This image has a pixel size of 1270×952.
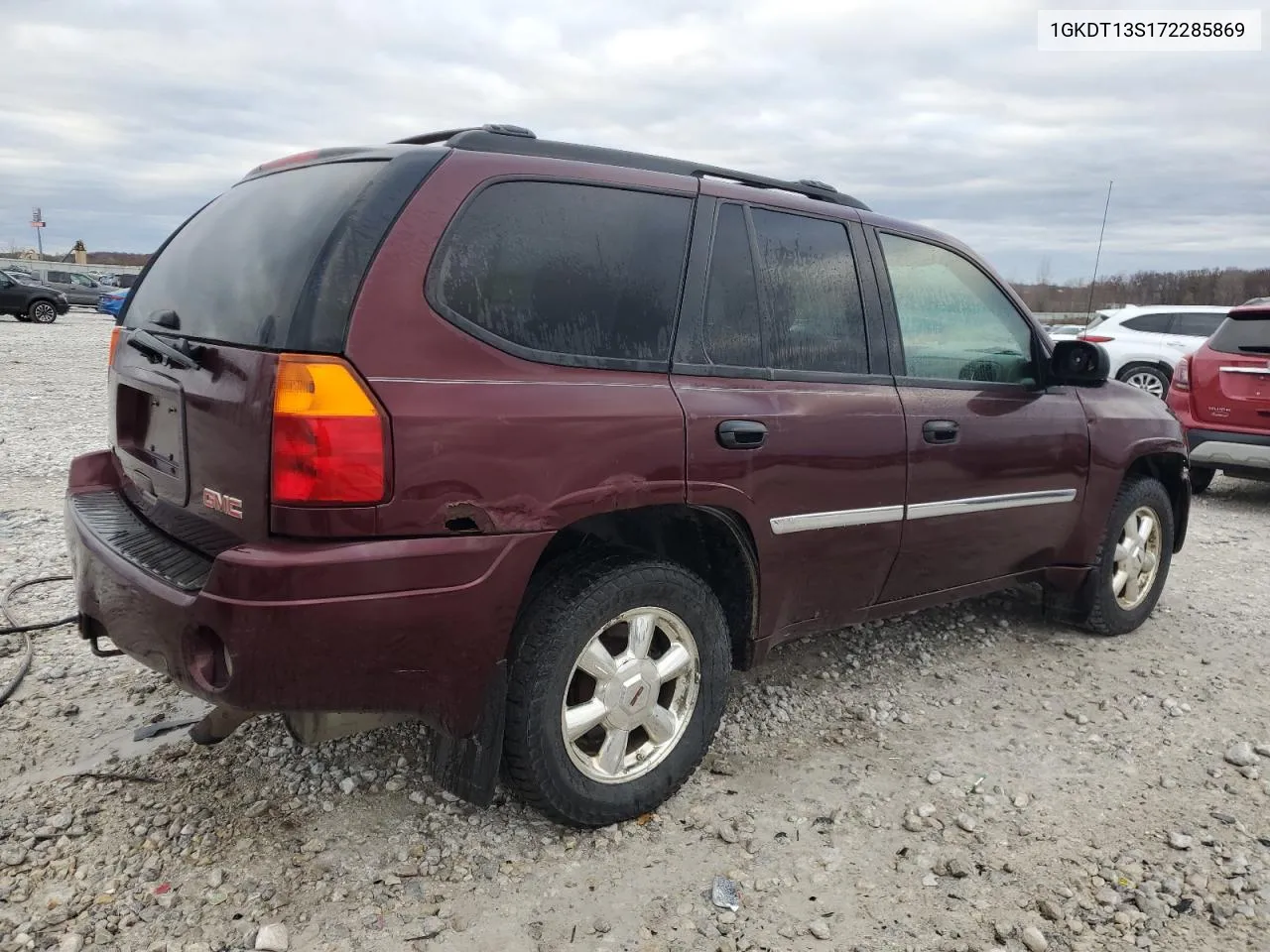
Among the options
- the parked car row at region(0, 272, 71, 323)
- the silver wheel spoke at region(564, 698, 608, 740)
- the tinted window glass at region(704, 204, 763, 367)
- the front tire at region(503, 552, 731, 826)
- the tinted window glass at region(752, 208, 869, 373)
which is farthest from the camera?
the parked car row at region(0, 272, 71, 323)

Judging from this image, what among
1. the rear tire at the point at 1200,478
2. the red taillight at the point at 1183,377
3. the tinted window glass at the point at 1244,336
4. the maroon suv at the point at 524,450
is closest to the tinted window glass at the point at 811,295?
the maroon suv at the point at 524,450

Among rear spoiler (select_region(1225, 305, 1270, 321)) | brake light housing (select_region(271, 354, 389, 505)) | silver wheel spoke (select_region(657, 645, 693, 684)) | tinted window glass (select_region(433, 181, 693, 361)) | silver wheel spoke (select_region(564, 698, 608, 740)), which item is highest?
rear spoiler (select_region(1225, 305, 1270, 321))

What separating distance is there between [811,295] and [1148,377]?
11.1 m

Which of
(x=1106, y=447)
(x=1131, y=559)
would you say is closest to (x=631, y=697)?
(x=1106, y=447)

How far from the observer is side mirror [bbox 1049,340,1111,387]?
3.79 meters

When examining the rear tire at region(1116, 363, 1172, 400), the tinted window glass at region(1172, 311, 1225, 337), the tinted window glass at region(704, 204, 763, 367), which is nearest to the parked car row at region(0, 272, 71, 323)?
the rear tire at region(1116, 363, 1172, 400)

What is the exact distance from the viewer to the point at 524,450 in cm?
227

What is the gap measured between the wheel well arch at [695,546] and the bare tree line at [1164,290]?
28363 mm

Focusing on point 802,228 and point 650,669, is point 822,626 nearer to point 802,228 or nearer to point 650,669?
point 650,669

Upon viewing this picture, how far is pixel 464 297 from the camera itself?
2.28m

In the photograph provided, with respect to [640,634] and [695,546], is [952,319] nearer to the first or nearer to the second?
[695,546]

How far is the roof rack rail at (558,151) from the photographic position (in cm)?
249

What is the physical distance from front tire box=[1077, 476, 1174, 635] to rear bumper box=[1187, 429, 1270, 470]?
3.18 m

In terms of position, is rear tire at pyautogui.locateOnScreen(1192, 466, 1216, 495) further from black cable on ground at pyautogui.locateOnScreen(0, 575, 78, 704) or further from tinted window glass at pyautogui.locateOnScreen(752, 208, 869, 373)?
black cable on ground at pyautogui.locateOnScreen(0, 575, 78, 704)
